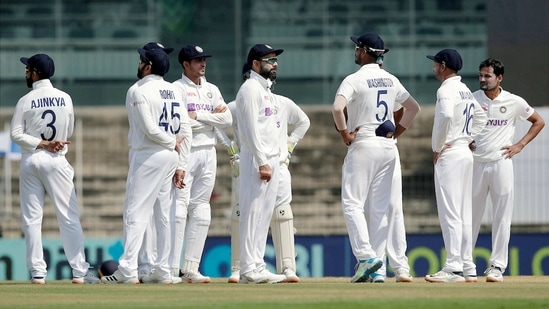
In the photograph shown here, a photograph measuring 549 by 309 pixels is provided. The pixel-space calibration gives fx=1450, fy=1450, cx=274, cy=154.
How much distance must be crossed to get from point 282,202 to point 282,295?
7.49ft

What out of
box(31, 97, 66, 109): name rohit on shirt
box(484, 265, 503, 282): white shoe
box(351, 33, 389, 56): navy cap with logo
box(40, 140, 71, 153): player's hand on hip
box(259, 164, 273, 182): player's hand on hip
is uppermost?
box(351, 33, 389, 56): navy cap with logo

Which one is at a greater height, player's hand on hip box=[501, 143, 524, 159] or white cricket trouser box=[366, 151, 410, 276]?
player's hand on hip box=[501, 143, 524, 159]

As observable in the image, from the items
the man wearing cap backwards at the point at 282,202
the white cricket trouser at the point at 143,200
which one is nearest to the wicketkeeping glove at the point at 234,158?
the man wearing cap backwards at the point at 282,202

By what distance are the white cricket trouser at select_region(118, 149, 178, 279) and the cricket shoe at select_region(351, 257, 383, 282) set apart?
1.61 meters

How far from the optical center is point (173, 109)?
12.2 metres

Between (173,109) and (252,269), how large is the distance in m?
1.51

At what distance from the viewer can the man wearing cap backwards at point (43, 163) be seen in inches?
493

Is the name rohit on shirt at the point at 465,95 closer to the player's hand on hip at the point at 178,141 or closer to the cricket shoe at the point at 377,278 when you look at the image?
the cricket shoe at the point at 377,278

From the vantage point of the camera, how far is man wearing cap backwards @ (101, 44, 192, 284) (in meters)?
12.0

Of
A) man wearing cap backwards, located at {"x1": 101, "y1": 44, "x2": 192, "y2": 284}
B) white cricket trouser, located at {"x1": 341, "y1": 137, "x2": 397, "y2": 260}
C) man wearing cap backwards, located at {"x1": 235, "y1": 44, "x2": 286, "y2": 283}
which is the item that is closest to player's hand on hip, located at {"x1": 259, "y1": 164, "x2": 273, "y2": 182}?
man wearing cap backwards, located at {"x1": 235, "y1": 44, "x2": 286, "y2": 283}

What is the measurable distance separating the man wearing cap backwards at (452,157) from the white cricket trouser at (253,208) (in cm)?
155

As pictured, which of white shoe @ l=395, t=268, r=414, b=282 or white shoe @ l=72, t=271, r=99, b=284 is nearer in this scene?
white shoe @ l=72, t=271, r=99, b=284

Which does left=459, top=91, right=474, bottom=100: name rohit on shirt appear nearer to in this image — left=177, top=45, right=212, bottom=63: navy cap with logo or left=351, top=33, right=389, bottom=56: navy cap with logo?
left=351, top=33, right=389, bottom=56: navy cap with logo

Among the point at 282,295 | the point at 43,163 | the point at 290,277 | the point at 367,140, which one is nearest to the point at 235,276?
the point at 290,277
